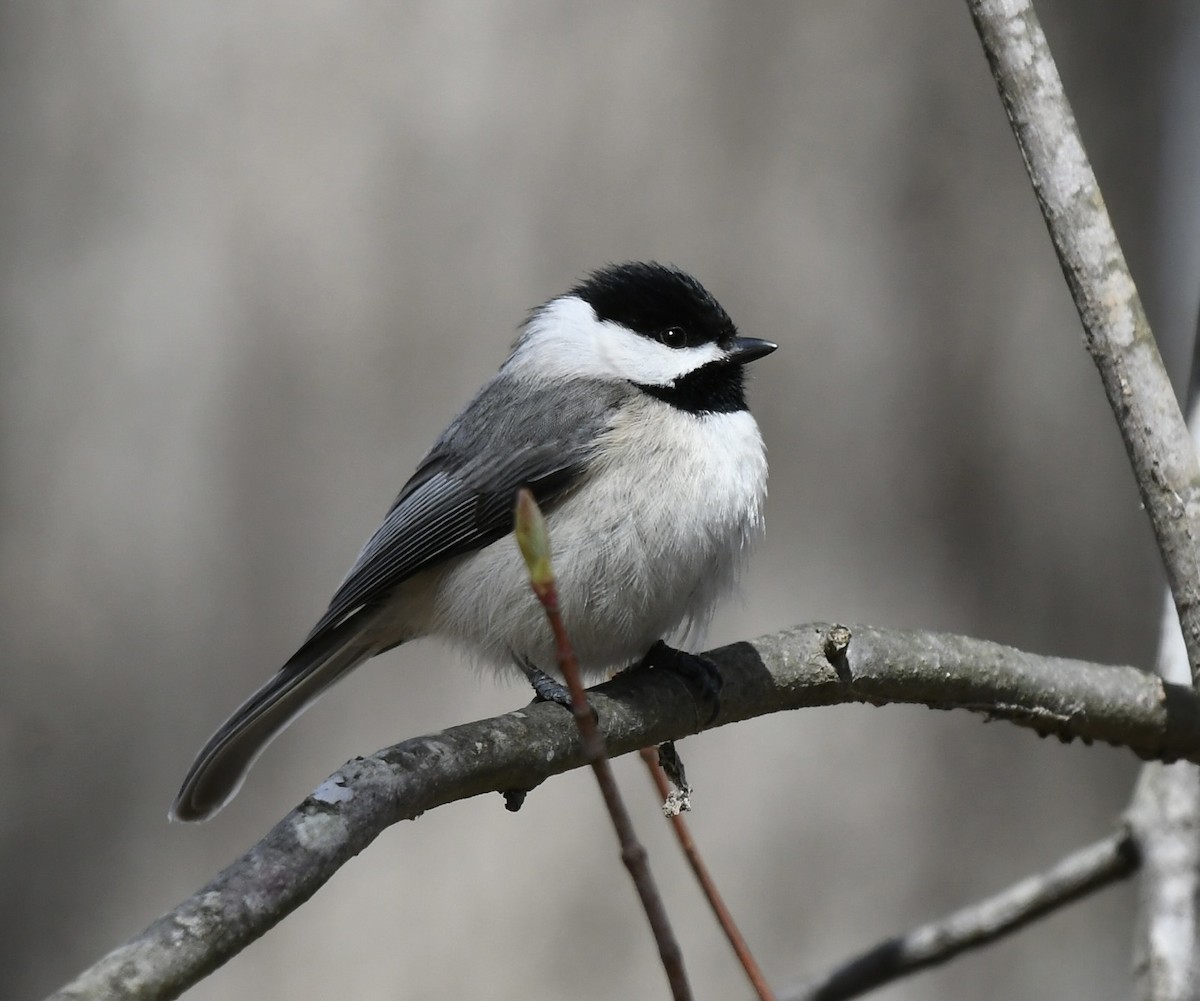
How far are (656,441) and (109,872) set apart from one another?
1.49m

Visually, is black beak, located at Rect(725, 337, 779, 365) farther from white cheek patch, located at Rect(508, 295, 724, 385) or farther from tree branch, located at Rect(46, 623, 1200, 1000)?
tree branch, located at Rect(46, 623, 1200, 1000)

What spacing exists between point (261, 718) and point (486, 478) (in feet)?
1.89

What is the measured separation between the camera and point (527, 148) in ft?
8.59

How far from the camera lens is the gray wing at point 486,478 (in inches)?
77.6

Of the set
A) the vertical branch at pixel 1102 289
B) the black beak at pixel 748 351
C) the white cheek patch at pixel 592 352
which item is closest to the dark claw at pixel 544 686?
the white cheek patch at pixel 592 352

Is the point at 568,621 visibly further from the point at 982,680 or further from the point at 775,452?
the point at 775,452

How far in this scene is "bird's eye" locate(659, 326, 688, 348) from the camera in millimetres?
2143

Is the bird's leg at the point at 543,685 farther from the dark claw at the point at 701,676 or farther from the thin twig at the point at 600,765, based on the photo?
the thin twig at the point at 600,765

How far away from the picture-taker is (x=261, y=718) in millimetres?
2117

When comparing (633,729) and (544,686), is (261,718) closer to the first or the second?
(544,686)

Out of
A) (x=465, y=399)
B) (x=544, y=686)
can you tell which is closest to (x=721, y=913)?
(x=544, y=686)

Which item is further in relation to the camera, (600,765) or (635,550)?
(635,550)

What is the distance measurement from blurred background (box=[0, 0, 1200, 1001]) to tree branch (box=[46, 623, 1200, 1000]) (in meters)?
0.78

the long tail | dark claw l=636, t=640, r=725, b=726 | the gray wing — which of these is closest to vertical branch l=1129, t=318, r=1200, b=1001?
dark claw l=636, t=640, r=725, b=726
